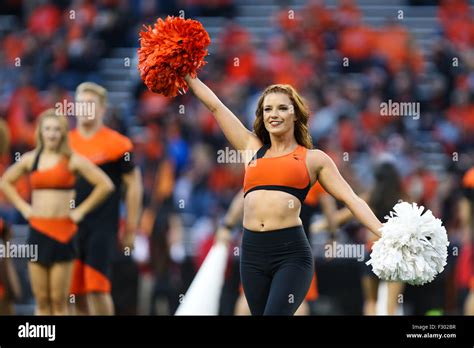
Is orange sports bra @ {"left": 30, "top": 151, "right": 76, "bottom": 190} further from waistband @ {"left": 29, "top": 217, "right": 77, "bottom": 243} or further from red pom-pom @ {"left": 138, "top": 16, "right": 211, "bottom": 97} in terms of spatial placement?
red pom-pom @ {"left": 138, "top": 16, "right": 211, "bottom": 97}

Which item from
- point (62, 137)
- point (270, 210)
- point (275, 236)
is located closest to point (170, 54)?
point (270, 210)

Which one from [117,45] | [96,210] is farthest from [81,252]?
[117,45]

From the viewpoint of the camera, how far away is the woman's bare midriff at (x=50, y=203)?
8.97 meters

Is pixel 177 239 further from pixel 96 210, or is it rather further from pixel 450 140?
pixel 450 140

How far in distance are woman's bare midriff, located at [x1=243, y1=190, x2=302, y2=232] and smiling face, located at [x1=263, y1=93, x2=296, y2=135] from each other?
355mm

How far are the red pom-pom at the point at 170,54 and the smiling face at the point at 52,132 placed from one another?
2.44 metres

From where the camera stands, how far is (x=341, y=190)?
21.0 feet

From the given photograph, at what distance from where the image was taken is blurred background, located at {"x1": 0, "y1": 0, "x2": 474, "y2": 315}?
1070 centimetres

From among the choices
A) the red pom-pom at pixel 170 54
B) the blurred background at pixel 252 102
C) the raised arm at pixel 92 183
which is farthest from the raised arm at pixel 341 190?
the blurred background at pixel 252 102

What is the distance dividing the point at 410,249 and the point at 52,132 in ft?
12.4

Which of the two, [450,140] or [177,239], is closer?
[177,239]

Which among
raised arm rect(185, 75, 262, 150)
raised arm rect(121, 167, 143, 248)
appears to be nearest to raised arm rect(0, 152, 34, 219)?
raised arm rect(121, 167, 143, 248)

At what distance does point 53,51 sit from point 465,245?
517cm

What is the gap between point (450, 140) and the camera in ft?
38.3
